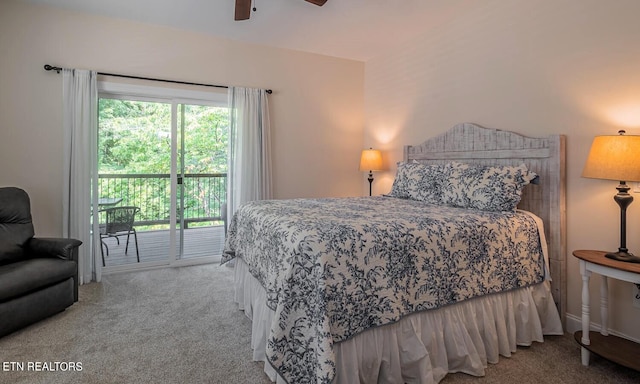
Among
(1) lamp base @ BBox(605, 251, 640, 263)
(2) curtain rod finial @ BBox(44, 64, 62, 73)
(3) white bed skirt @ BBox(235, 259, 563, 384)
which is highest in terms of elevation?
(2) curtain rod finial @ BBox(44, 64, 62, 73)

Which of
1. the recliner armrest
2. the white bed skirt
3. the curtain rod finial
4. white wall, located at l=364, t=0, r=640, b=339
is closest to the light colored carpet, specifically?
the white bed skirt

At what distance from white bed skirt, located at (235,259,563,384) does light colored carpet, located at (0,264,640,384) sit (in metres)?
0.08

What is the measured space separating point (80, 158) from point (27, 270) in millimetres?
1286

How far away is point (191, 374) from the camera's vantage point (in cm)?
183

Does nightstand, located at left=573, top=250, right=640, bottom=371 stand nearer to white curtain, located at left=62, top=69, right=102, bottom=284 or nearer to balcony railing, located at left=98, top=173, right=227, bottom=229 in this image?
balcony railing, located at left=98, top=173, right=227, bottom=229

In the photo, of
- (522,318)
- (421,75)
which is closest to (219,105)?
(421,75)

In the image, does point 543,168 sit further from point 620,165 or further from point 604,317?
point 604,317

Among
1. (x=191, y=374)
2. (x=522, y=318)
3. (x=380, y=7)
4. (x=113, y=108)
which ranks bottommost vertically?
(x=191, y=374)

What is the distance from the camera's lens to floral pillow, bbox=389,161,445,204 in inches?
114

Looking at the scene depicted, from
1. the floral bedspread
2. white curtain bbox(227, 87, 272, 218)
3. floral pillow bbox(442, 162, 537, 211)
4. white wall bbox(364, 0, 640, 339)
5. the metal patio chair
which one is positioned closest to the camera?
the floral bedspread

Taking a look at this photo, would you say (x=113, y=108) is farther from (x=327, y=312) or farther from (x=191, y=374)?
(x=327, y=312)

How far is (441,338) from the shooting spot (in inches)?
72.4

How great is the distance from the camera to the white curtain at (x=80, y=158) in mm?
3182

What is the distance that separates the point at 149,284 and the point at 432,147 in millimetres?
3192
